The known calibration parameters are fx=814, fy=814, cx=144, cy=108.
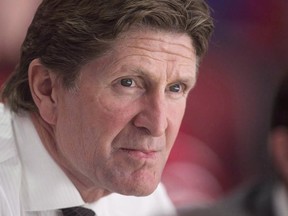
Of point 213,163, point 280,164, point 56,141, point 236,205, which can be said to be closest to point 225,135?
point 213,163

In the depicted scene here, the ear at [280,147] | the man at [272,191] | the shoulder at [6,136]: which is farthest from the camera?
the shoulder at [6,136]

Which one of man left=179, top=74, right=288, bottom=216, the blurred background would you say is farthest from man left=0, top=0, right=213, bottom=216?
the blurred background

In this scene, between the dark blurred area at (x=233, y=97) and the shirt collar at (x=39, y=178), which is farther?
the dark blurred area at (x=233, y=97)

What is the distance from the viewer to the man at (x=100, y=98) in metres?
1.75

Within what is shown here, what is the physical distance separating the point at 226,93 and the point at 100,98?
1.38 metres

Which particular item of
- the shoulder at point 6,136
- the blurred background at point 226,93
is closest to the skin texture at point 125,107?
the shoulder at point 6,136

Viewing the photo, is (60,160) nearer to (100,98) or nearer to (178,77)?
(100,98)

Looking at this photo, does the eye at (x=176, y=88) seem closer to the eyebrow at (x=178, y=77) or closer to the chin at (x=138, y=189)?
the eyebrow at (x=178, y=77)

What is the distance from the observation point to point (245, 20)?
3.29 metres

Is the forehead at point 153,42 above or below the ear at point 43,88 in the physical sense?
above

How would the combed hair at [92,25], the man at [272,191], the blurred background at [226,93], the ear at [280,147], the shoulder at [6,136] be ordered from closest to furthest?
1. the man at [272,191]
2. the ear at [280,147]
3. the combed hair at [92,25]
4. the shoulder at [6,136]
5. the blurred background at [226,93]

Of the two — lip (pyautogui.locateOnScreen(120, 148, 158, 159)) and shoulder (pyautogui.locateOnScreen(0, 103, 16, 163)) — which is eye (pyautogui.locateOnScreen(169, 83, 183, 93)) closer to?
lip (pyautogui.locateOnScreen(120, 148, 158, 159))

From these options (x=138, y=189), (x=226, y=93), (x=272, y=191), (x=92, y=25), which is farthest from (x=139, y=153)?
(x=226, y=93)

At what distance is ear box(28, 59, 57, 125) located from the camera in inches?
72.4
